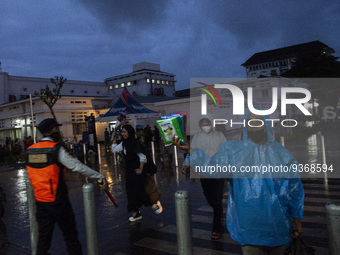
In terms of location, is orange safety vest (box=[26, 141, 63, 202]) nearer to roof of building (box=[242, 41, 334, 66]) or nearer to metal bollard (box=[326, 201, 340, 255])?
metal bollard (box=[326, 201, 340, 255])

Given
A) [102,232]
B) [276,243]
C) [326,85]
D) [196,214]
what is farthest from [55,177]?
[326,85]

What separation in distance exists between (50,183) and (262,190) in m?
2.50

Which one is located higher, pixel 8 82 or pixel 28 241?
pixel 8 82

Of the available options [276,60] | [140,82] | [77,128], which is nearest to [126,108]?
[77,128]

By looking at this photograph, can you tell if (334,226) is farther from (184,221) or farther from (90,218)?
(90,218)

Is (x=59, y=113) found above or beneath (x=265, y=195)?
above

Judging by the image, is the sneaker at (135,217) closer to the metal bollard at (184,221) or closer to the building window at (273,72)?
the metal bollard at (184,221)

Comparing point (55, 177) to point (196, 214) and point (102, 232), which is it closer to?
point (102, 232)

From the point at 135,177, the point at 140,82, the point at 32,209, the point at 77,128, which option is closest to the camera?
the point at 32,209

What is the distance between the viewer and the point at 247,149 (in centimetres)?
244

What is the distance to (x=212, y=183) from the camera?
4.67 metres

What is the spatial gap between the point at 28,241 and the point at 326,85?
1670cm

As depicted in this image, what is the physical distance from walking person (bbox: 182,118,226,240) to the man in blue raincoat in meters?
2.04

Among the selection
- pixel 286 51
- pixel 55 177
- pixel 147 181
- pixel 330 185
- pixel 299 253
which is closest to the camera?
pixel 299 253
